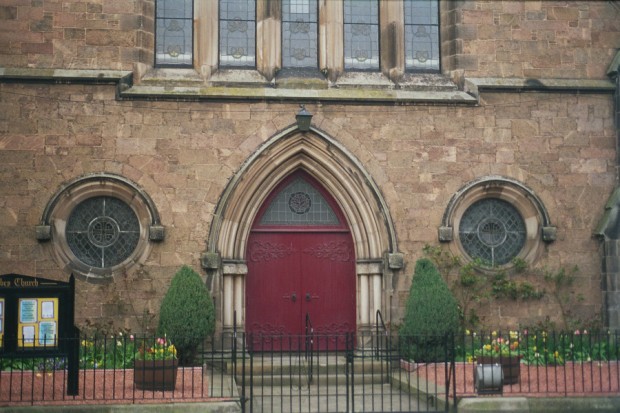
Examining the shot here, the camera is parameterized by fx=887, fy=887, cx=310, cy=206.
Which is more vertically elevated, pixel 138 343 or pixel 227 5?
pixel 227 5

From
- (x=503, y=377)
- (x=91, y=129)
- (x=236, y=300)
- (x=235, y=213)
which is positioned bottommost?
(x=503, y=377)

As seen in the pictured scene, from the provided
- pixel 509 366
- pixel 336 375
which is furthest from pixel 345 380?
pixel 509 366

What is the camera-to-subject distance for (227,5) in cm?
1598

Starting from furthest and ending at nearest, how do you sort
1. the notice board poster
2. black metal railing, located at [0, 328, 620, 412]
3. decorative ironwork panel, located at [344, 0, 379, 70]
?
decorative ironwork panel, located at [344, 0, 379, 70] → the notice board poster → black metal railing, located at [0, 328, 620, 412]

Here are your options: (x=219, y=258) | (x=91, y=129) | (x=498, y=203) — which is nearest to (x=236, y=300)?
(x=219, y=258)

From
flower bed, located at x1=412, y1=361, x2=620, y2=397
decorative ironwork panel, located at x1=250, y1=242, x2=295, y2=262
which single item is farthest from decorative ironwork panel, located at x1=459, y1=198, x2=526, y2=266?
decorative ironwork panel, located at x1=250, y1=242, x2=295, y2=262

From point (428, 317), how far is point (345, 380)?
5.41 ft

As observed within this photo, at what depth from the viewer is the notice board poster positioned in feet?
38.1

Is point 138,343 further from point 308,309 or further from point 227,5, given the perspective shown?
point 227,5

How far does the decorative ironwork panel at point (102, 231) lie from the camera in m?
14.9

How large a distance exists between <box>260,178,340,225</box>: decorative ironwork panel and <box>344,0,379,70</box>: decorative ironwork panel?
2.37 meters

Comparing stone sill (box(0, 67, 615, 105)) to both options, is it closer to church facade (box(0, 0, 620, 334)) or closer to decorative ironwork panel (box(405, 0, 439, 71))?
church facade (box(0, 0, 620, 334))

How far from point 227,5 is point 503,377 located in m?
8.27

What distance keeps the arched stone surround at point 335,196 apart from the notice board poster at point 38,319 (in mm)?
3607
